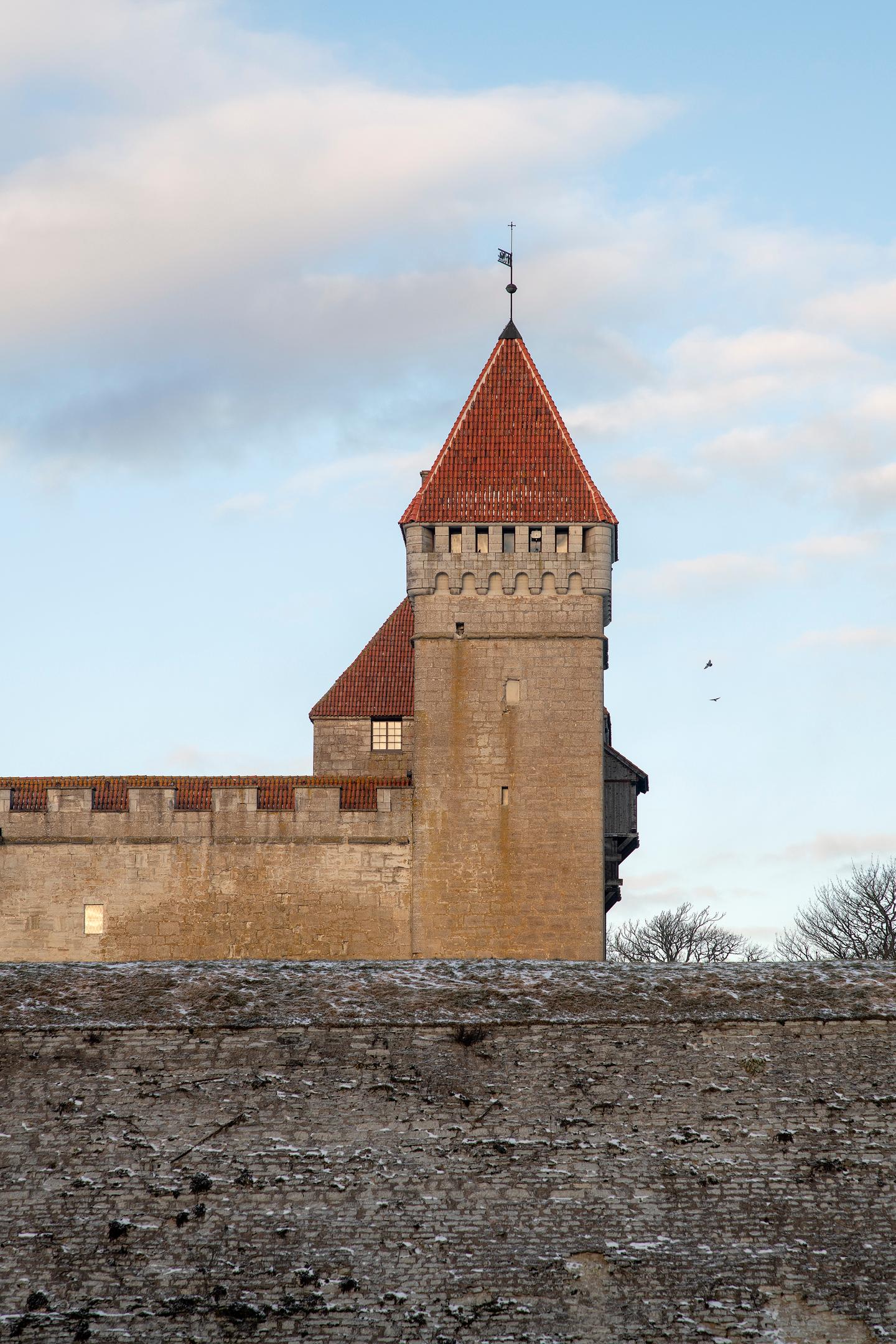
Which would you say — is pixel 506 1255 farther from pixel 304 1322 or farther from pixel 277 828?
pixel 277 828

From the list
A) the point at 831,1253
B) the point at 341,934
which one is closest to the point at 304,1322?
the point at 831,1253

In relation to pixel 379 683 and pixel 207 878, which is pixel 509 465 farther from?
pixel 207 878

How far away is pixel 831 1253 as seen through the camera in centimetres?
1878

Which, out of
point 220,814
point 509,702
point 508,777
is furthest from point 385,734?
point 508,777

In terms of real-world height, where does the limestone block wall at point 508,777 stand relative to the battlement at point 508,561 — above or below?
below

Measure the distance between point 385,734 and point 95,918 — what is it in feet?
27.6

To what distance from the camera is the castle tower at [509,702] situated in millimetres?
37375

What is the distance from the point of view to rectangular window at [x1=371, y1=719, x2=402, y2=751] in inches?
1681

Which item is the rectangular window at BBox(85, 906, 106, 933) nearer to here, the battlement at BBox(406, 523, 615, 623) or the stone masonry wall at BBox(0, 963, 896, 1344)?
the battlement at BBox(406, 523, 615, 623)

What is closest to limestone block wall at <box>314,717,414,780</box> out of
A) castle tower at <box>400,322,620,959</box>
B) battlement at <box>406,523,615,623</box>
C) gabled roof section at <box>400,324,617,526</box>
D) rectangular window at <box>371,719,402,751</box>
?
rectangular window at <box>371,719,402,751</box>

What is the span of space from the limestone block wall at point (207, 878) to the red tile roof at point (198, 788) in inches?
8.3

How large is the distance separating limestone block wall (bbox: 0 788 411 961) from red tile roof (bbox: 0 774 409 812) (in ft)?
0.69

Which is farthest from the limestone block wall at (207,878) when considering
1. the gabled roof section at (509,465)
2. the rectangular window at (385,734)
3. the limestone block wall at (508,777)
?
the gabled roof section at (509,465)

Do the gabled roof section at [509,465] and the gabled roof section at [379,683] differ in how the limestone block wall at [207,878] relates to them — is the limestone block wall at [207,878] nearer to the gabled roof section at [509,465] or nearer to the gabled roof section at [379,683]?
the gabled roof section at [379,683]
